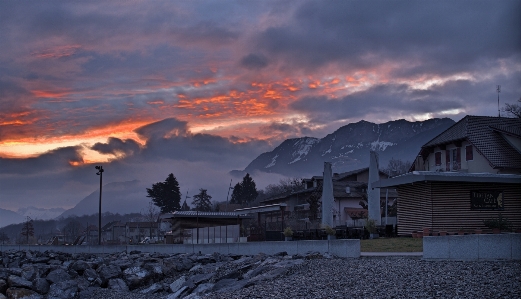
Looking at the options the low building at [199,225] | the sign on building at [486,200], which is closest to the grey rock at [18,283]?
the low building at [199,225]

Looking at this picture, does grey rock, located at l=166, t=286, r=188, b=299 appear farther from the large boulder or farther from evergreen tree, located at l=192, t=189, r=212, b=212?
evergreen tree, located at l=192, t=189, r=212, b=212

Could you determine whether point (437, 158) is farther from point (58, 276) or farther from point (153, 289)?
point (58, 276)

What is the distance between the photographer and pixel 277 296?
50.8ft

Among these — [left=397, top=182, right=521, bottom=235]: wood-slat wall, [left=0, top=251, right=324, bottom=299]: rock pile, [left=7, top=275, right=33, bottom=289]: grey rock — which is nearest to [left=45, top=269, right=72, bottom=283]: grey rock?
[left=0, top=251, right=324, bottom=299]: rock pile

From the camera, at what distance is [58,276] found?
1260 inches

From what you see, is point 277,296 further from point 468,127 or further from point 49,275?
point 468,127

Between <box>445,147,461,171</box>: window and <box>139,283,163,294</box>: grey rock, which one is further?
<box>445,147,461,171</box>: window

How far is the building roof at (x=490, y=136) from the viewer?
4500 centimetres

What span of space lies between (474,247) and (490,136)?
3243 centimetres

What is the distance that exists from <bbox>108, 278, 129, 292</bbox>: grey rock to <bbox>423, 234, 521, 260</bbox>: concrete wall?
1651 centimetres

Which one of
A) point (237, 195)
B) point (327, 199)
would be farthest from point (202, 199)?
point (327, 199)

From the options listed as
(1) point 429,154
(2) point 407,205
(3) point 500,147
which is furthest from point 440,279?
(1) point 429,154

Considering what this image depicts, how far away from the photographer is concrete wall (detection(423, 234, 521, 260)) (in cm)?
1648

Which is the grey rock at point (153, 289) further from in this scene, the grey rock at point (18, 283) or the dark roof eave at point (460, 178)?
the dark roof eave at point (460, 178)
